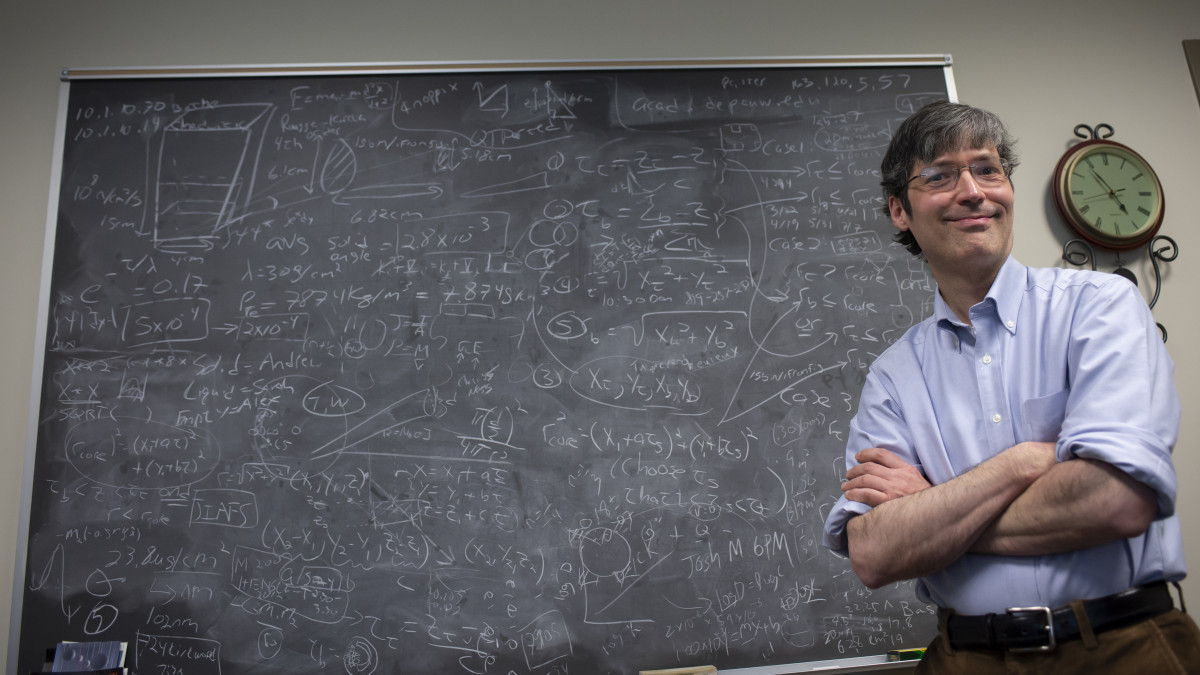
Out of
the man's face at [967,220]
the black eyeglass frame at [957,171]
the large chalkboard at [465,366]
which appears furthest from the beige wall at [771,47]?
the man's face at [967,220]

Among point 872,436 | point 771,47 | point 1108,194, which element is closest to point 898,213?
point 872,436

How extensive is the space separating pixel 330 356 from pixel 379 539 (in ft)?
2.12

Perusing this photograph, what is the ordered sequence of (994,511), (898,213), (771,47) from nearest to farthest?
(994,511)
(898,213)
(771,47)

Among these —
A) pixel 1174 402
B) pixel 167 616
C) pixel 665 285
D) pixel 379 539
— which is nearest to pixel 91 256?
pixel 167 616

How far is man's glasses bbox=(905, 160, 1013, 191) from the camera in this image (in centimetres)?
140

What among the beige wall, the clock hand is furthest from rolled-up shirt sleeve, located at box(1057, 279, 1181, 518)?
the clock hand

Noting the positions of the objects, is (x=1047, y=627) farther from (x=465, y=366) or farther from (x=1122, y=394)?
(x=465, y=366)

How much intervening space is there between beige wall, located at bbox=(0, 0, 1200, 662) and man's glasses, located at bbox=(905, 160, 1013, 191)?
5.44 ft

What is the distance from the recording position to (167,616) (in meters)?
2.40

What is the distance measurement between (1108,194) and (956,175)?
194cm

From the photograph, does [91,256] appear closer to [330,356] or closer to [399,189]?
[330,356]

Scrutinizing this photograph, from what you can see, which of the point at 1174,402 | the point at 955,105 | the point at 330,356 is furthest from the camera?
the point at 330,356

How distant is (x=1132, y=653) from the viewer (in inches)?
42.3

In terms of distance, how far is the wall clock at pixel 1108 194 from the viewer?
2.82 metres
